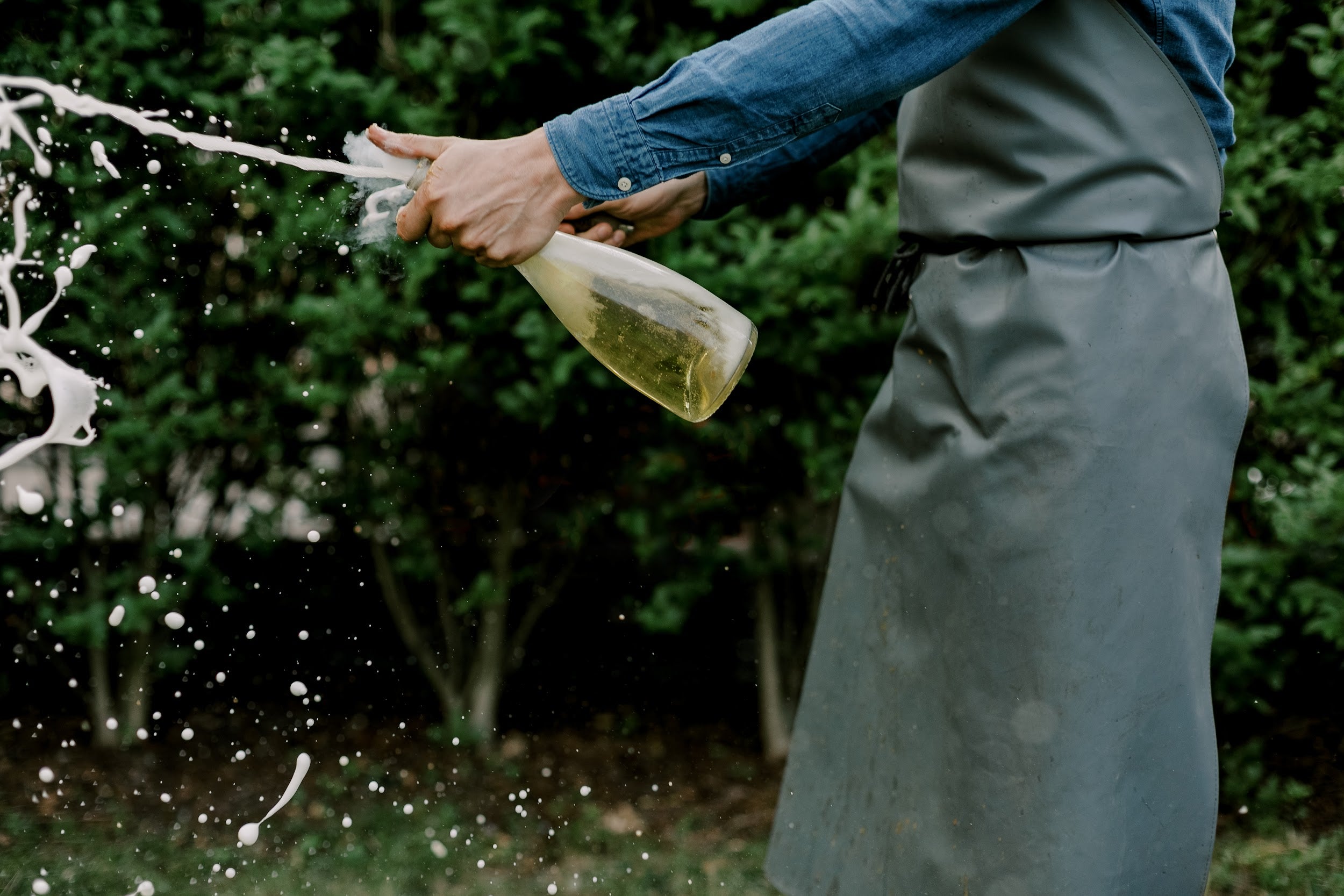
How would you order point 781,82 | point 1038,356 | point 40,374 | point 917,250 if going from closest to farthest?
point 781,82
point 1038,356
point 917,250
point 40,374

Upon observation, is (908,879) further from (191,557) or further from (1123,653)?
(191,557)

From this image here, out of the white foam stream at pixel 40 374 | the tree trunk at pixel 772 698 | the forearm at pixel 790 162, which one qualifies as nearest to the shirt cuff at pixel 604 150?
the forearm at pixel 790 162

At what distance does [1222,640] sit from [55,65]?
318 centimetres

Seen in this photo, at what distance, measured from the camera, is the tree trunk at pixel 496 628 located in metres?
3.06

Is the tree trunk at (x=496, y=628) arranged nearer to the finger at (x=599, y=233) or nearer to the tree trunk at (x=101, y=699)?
the tree trunk at (x=101, y=699)

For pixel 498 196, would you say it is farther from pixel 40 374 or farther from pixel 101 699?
pixel 101 699

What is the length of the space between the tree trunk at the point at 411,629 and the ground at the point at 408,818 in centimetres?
14

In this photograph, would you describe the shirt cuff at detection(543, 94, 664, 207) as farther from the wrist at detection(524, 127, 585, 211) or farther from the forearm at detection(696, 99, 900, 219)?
the forearm at detection(696, 99, 900, 219)

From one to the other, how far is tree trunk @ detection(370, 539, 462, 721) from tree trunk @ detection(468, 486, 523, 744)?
0.06 m

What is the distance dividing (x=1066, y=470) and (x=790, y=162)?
0.79 m

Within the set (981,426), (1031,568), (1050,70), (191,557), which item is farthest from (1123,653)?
(191,557)

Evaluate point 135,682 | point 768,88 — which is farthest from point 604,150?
point 135,682

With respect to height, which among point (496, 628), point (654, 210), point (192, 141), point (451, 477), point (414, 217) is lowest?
point (496, 628)

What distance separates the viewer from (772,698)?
322 centimetres
